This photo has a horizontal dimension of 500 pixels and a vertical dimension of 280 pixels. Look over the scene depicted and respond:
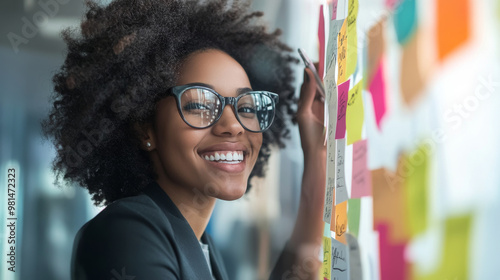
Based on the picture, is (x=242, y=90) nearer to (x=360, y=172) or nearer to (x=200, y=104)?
(x=200, y=104)

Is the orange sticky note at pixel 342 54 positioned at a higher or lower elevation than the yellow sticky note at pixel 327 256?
higher

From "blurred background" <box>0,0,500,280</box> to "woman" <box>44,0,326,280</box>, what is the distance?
72 mm

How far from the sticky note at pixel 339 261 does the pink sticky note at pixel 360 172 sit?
128 millimetres

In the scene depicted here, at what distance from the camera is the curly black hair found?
48.3 inches

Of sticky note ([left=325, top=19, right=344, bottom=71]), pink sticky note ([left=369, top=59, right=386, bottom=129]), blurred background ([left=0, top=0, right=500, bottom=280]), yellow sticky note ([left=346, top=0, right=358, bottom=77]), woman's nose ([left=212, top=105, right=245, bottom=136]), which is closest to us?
blurred background ([left=0, top=0, right=500, bottom=280])

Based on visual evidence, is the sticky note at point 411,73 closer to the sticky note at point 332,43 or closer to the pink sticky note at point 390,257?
the pink sticky note at point 390,257

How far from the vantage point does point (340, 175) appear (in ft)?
3.49

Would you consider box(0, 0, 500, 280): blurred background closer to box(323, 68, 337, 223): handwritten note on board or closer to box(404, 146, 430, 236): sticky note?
box(404, 146, 430, 236): sticky note

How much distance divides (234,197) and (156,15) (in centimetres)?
50

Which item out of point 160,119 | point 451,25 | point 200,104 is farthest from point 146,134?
point 451,25

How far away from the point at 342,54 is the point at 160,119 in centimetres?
48

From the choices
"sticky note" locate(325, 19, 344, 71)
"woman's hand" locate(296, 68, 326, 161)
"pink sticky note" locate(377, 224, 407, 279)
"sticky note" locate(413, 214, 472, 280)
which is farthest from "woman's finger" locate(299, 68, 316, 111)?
"sticky note" locate(413, 214, 472, 280)

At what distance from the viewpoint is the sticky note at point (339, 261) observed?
3.29 ft

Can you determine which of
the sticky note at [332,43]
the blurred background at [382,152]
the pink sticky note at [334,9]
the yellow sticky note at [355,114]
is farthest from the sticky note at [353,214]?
the pink sticky note at [334,9]
